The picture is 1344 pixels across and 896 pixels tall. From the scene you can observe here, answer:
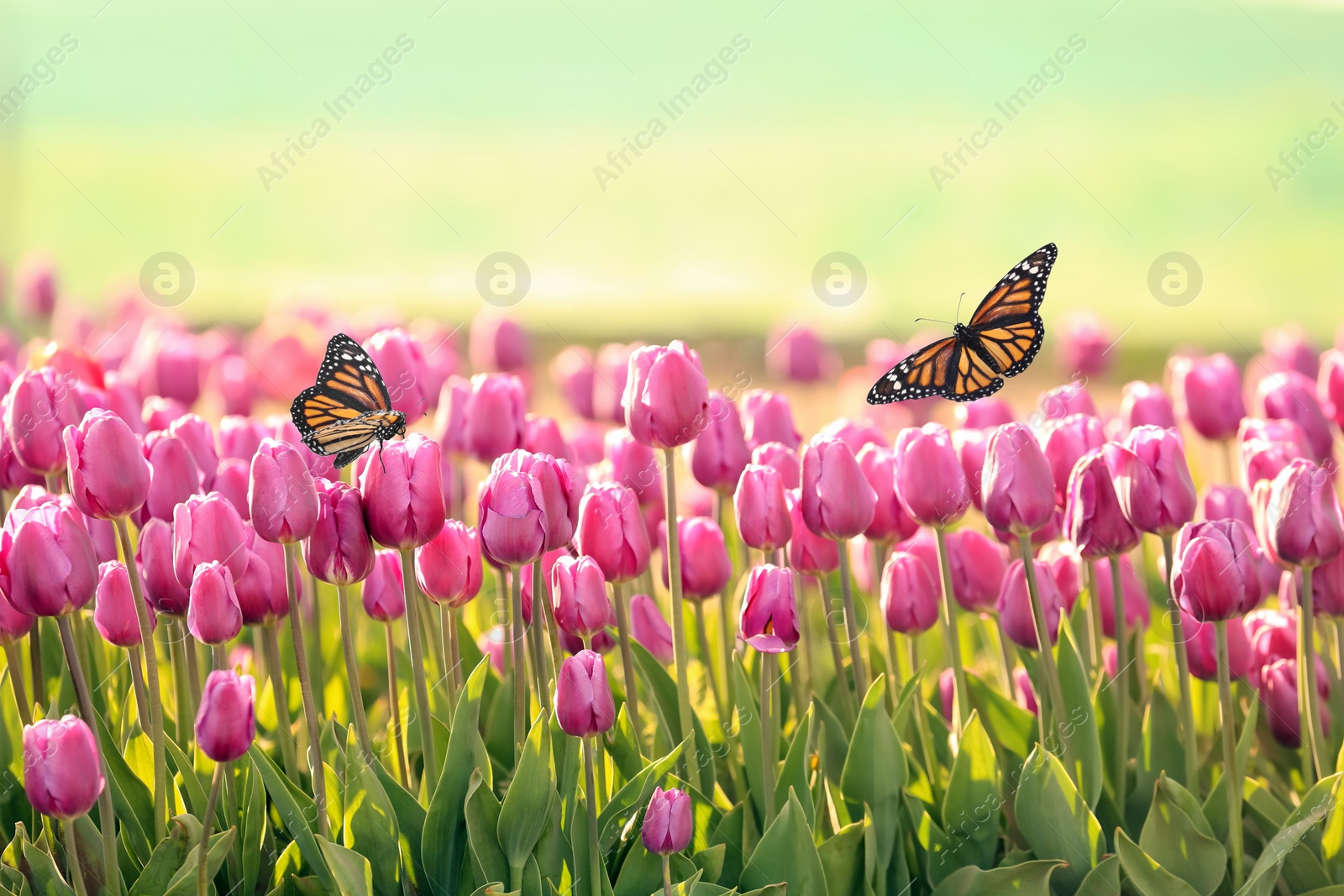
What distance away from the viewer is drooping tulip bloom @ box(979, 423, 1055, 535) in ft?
5.42

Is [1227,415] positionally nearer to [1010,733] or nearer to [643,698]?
[1010,733]

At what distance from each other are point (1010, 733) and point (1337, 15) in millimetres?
9739

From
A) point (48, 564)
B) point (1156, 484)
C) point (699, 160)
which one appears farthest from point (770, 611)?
point (699, 160)

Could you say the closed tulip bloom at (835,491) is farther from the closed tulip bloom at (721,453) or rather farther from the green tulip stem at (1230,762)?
the green tulip stem at (1230,762)

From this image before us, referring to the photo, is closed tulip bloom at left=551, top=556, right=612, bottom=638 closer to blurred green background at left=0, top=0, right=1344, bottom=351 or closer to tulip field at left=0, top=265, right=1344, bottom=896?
tulip field at left=0, top=265, right=1344, bottom=896

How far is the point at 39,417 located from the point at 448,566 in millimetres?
705

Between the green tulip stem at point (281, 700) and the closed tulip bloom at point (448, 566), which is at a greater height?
the closed tulip bloom at point (448, 566)

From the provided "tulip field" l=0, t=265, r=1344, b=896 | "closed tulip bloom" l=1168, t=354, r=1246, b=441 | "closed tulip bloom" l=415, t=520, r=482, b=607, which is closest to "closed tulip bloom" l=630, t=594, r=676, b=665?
"tulip field" l=0, t=265, r=1344, b=896

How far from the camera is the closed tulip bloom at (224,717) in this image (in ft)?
4.26

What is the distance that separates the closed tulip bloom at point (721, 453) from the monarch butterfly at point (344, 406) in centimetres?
52

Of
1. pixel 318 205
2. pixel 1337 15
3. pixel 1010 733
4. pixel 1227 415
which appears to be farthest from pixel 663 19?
pixel 1010 733

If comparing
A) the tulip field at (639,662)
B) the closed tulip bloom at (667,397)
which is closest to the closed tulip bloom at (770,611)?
the tulip field at (639,662)

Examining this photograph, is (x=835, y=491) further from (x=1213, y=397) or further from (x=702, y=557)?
(x=1213, y=397)

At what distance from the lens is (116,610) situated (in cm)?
147
